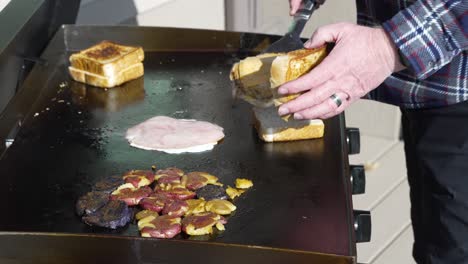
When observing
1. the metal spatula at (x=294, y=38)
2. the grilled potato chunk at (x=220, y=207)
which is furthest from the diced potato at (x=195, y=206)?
the metal spatula at (x=294, y=38)

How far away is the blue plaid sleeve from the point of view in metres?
1.85

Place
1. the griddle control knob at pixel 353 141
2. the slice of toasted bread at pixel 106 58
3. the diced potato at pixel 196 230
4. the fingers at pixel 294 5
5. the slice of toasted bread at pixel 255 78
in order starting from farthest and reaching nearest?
the slice of toasted bread at pixel 106 58, the fingers at pixel 294 5, the griddle control knob at pixel 353 141, the slice of toasted bread at pixel 255 78, the diced potato at pixel 196 230

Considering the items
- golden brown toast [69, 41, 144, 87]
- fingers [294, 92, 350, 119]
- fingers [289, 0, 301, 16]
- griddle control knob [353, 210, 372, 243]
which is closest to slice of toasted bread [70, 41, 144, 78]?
golden brown toast [69, 41, 144, 87]

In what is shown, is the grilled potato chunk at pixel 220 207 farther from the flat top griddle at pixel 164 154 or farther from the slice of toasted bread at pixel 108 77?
the slice of toasted bread at pixel 108 77

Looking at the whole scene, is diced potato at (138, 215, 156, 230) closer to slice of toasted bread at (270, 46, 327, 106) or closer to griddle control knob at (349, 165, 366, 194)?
slice of toasted bread at (270, 46, 327, 106)

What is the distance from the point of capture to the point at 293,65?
1943mm

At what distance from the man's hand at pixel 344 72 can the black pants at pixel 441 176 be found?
1.17 ft

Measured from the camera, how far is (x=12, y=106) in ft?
7.58

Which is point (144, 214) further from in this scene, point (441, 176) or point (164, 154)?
point (441, 176)

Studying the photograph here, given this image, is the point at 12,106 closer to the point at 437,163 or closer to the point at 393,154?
the point at 437,163

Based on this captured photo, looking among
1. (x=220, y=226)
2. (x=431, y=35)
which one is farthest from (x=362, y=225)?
(x=431, y=35)

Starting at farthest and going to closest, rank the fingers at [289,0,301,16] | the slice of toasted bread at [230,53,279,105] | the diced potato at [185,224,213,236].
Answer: the fingers at [289,0,301,16], the slice of toasted bread at [230,53,279,105], the diced potato at [185,224,213,236]

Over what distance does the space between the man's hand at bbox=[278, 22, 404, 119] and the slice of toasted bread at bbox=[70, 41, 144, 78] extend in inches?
34.9

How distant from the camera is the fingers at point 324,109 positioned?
1.85m
